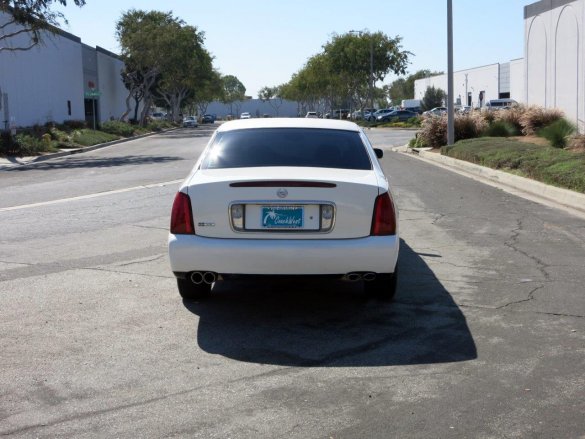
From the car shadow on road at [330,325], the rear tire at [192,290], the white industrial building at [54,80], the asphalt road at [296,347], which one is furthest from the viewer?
the white industrial building at [54,80]

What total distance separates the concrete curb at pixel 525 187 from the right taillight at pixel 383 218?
6.93 m

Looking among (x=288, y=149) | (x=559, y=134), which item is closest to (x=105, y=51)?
(x=559, y=134)

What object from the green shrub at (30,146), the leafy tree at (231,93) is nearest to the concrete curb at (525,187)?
the green shrub at (30,146)

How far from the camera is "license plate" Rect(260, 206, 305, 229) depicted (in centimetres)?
597

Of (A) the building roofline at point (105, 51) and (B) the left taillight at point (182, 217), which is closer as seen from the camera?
(B) the left taillight at point (182, 217)

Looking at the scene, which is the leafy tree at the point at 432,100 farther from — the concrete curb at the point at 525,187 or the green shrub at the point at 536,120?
the concrete curb at the point at 525,187

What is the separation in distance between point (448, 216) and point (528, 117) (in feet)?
57.9

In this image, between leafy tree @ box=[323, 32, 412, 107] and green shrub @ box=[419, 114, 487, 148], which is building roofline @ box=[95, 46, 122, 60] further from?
green shrub @ box=[419, 114, 487, 148]

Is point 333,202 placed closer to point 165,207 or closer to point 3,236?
point 3,236

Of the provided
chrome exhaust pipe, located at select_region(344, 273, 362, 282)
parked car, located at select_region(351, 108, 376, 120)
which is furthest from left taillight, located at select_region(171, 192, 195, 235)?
parked car, located at select_region(351, 108, 376, 120)

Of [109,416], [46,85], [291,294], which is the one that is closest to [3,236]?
[291,294]

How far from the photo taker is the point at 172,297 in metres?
6.96

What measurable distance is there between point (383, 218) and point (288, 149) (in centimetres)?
127

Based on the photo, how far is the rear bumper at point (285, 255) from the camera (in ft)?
19.2
